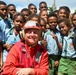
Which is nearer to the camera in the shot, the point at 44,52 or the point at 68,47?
the point at 44,52

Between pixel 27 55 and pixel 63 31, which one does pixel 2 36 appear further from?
pixel 27 55

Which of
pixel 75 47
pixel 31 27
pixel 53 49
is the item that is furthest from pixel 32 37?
pixel 53 49

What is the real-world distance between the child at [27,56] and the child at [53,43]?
2461 mm

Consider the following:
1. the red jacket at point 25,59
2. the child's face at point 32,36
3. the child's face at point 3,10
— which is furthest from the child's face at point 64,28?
the child's face at point 32,36

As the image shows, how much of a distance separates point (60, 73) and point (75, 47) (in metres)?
0.61

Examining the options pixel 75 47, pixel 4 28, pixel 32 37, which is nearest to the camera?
pixel 32 37

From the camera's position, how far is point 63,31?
17.9 feet

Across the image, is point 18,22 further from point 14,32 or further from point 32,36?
point 32,36

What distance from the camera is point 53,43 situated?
5664 mm

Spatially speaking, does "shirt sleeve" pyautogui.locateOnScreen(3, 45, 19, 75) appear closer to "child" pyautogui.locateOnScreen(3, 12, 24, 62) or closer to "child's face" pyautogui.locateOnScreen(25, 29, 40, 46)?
"child's face" pyautogui.locateOnScreen(25, 29, 40, 46)

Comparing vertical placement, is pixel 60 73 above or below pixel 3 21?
below

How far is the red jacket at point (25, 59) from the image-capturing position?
10.1 feet

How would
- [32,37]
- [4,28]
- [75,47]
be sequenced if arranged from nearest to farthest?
[32,37] → [75,47] → [4,28]

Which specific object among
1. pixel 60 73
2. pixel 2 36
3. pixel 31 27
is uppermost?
pixel 31 27
